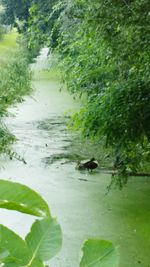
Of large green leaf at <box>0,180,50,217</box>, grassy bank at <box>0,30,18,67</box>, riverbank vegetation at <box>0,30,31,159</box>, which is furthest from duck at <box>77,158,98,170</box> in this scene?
grassy bank at <box>0,30,18,67</box>

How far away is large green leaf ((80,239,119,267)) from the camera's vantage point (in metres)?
0.24

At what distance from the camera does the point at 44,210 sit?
280 mm

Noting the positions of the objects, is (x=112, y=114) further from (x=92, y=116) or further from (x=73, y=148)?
(x=73, y=148)

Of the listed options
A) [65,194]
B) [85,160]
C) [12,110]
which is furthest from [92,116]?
[12,110]

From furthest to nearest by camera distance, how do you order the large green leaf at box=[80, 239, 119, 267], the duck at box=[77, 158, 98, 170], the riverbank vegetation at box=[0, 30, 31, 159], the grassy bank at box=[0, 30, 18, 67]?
the grassy bank at box=[0, 30, 18, 67], the riverbank vegetation at box=[0, 30, 31, 159], the duck at box=[77, 158, 98, 170], the large green leaf at box=[80, 239, 119, 267]

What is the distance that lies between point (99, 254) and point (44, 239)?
1.2 inches

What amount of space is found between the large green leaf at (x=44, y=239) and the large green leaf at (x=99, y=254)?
0.01 meters

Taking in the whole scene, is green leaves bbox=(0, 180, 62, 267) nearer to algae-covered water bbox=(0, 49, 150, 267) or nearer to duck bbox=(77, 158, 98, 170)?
algae-covered water bbox=(0, 49, 150, 267)

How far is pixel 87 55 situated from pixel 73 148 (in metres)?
1.82

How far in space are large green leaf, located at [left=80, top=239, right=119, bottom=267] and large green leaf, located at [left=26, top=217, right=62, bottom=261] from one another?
0.01 meters

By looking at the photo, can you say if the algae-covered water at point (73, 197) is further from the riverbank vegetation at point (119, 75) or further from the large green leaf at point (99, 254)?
the large green leaf at point (99, 254)

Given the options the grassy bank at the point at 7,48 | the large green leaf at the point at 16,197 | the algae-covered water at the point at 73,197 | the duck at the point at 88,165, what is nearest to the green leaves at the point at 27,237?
the large green leaf at the point at 16,197

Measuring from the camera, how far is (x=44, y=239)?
0.81ft

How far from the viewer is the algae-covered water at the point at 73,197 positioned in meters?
2.55
